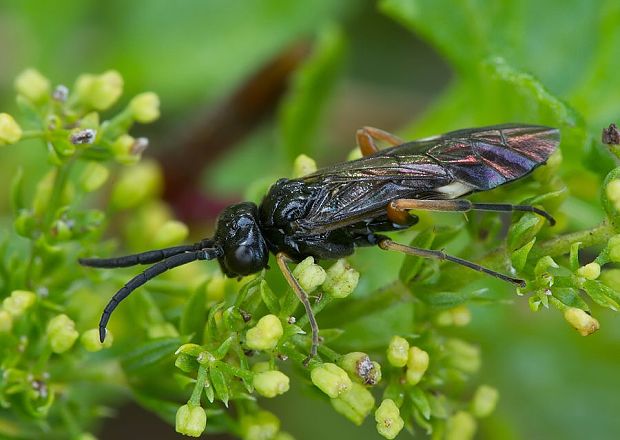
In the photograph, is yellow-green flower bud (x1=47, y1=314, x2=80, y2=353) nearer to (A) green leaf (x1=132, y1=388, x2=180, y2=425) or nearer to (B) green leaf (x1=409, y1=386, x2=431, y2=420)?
(A) green leaf (x1=132, y1=388, x2=180, y2=425)

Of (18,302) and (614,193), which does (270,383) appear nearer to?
(18,302)

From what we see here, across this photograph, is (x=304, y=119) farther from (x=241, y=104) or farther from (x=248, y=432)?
(x=248, y=432)

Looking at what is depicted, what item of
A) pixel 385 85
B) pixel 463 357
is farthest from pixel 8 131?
pixel 385 85

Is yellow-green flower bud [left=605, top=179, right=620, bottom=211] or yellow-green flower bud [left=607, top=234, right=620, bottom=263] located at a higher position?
yellow-green flower bud [left=605, top=179, right=620, bottom=211]

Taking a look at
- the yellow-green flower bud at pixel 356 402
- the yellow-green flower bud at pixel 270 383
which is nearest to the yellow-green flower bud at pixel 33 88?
the yellow-green flower bud at pixel 270 383

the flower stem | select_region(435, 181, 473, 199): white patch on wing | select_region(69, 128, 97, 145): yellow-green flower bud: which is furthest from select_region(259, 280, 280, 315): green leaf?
select_region(69, 128, 97, 145): yellow-green flower bud

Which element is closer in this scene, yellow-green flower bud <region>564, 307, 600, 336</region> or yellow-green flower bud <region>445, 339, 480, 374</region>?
yellow-green flower bud <region>564, 307, 600, 336</region>
